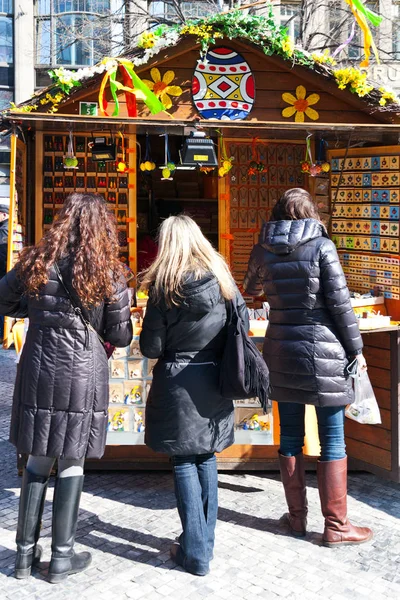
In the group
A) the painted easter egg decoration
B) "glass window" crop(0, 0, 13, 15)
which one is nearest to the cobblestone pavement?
the painted easter egg decoration

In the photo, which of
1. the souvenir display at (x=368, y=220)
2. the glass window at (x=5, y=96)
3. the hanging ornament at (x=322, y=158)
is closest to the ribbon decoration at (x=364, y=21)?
the hanging ornament at (x=322, y=158)

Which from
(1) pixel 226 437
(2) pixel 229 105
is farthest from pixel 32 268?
(2) pixel 229 105

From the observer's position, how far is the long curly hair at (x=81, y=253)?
134 inches

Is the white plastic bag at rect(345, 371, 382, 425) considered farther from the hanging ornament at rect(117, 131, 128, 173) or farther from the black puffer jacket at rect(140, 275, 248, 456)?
the hanging ornament at rect(117, 131, 128, 173)

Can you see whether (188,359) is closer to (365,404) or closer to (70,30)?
(365,404)

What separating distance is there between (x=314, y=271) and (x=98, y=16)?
594 inches

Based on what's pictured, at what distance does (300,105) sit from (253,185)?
4.26 ft

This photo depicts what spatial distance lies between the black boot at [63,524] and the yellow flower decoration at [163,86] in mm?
3748

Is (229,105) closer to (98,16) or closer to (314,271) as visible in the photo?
(314,271)

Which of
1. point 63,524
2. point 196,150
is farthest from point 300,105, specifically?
point 63,524

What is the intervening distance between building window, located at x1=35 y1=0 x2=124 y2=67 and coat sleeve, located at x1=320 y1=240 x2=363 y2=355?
1522 cm

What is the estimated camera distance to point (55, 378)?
344 centimetres

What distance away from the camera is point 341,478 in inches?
158

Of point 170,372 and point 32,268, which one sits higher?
point 32,268
